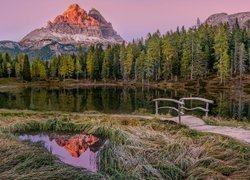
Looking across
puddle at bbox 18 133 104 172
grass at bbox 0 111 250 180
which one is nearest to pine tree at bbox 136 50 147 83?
puddle at bbox 18 133 104 172

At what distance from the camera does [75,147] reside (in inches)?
543

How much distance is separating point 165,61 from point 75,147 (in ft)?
265

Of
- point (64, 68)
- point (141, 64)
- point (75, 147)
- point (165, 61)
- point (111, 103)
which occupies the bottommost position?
point (111, 103)

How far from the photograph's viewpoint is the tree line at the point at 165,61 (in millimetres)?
83000

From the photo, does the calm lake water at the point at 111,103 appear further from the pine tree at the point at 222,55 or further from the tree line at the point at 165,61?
the tree line at the point at 165,61

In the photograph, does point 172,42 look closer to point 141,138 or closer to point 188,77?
point 188,77

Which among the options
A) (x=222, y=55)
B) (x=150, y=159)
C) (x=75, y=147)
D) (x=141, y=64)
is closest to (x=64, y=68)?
(x=141, y=64)

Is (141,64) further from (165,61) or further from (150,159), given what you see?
(150,159)

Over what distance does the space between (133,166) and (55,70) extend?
10931 centimetres

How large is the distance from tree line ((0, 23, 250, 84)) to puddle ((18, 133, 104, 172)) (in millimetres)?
66339

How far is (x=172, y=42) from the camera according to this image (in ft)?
319

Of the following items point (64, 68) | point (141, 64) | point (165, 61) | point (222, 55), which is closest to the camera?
point (222, 55)

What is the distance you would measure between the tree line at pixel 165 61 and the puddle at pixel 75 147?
218ft

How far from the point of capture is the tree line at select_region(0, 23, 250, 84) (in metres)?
83.0
